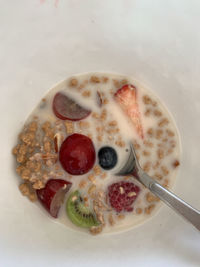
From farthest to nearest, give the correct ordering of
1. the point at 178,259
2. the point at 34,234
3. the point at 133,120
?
the point at 133,120 → the point at 34,234 → the point at 178,259

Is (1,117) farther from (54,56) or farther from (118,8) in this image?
(118,8)

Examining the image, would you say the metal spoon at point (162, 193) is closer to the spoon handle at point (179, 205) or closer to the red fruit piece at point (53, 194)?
the spoon handle at point (179, 205)

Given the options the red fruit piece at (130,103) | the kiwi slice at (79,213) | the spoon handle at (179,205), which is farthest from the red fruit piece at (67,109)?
the spoon handle at (179,205)

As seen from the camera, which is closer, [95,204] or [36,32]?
[36,32]

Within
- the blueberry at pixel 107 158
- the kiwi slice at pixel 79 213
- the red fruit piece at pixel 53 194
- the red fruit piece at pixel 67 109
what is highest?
the red fruit piece at pixel 67 109

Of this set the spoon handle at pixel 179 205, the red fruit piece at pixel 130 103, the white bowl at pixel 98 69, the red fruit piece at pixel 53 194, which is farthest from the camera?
the red fruit piece at pixel 130 103

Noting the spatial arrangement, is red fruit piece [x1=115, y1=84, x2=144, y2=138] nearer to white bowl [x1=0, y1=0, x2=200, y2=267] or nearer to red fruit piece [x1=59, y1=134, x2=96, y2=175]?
white bowl [x1=0, y1=0, x2=200, y2=267]

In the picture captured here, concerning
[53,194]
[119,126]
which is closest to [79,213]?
[53,194]

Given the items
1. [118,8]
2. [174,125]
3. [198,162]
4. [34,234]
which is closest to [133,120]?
[174,125]
